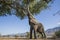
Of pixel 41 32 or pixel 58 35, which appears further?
pixel 41 32

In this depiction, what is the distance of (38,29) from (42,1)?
3.74m

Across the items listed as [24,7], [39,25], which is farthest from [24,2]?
[39,25]

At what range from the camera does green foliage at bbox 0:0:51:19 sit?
65.2 ft

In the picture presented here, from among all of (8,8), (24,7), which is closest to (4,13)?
(8,8)

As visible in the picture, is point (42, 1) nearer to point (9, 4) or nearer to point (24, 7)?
point (24, 7)

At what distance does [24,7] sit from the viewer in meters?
20.0

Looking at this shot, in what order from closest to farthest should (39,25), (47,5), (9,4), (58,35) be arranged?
(58,35), (39,25), (9,4), (47,5)

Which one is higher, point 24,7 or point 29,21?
point 24,7

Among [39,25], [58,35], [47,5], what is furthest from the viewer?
[47,5]

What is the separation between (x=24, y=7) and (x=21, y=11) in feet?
2.45

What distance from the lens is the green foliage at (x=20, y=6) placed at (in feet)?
65.2

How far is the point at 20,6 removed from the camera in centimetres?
2031

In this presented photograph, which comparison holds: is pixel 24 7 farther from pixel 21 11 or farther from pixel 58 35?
pixel 58 35

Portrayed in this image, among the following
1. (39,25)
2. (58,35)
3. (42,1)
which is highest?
(42,1)
